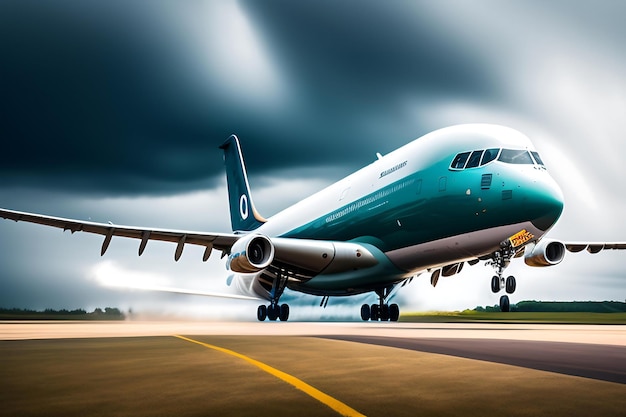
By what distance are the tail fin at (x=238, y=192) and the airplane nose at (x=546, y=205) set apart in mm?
22839

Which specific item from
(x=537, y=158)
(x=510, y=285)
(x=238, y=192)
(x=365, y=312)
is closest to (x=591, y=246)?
(x=365, y=312)

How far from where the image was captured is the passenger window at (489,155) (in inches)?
794

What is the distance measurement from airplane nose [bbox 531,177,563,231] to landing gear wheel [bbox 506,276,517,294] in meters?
1.84

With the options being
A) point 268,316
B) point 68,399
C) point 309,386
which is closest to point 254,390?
point 309,386

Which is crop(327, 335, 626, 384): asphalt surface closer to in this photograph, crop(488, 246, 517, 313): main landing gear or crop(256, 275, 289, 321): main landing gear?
crop(488, 246, 517, 313): main landing gear

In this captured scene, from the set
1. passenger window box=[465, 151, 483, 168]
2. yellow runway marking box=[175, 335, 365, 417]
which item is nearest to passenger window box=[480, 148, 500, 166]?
passenger window box=[465, 151, 483, 168]

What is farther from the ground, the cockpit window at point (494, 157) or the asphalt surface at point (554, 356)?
the cockpit window at point (494, 157)

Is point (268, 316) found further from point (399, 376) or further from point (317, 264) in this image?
point (399, 376)

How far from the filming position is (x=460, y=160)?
819 inches

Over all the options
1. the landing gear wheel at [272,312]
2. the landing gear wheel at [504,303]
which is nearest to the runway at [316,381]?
the landing gear wheel at [504,303]

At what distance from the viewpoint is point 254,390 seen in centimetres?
523

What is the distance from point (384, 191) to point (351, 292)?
7.21 meters

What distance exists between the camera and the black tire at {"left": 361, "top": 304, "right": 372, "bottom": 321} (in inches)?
1238

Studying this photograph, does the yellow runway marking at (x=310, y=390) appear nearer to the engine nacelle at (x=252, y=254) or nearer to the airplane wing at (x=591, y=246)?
the engine nacelle at (x=252, y=254)
